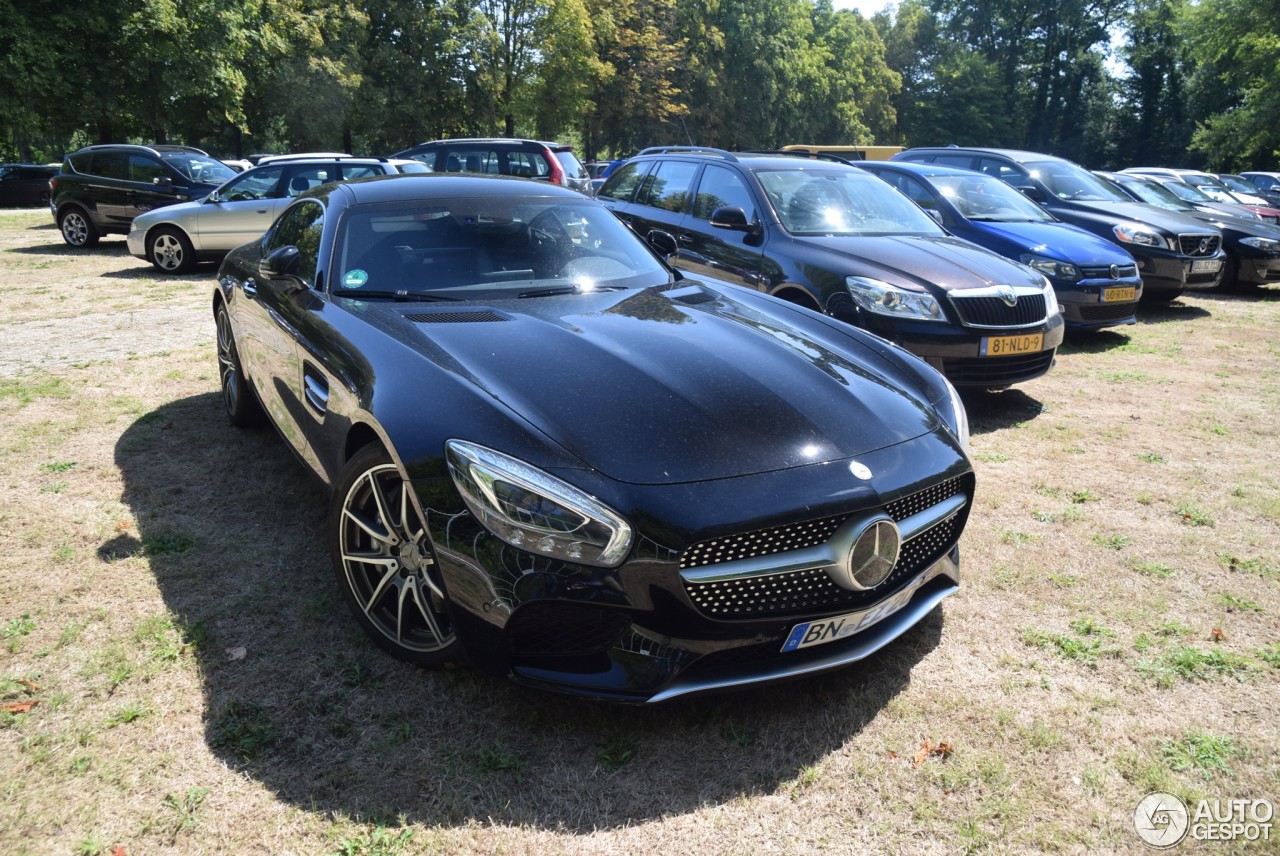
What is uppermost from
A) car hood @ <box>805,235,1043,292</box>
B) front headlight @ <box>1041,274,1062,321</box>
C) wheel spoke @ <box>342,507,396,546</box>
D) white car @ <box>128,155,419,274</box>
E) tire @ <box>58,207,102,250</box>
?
car hood @ <box>805,235,1043,292</box>

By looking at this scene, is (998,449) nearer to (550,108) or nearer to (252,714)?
(252,714)

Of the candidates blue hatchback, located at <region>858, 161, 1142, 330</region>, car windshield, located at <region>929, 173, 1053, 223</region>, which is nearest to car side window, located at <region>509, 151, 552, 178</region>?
blue hatchback, located at <region>858, 161, 1142, 330</region>

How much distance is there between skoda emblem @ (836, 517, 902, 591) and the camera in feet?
8.46

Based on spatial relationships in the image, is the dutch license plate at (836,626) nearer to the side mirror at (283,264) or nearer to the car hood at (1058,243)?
the side mirror at (283,264)

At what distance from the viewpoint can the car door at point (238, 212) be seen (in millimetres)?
12180

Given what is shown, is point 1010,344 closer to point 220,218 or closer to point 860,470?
point 860,470

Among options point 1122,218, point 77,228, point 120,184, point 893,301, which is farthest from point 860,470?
point 77,228

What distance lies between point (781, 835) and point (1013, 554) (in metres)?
2.18

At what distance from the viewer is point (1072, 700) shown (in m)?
2.90

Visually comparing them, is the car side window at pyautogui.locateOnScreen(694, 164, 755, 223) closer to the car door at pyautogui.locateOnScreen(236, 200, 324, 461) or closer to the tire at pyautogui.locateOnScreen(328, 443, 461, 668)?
the car door at pyautogui.locateOnScreen(236, 200, 324, 461)

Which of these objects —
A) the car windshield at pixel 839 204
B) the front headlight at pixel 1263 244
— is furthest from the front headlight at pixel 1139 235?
the car windshield at pixel 839 204

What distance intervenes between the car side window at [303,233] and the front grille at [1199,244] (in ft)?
32.7

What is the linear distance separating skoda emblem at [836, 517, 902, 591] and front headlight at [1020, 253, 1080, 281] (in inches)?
254

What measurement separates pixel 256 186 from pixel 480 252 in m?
9.93
